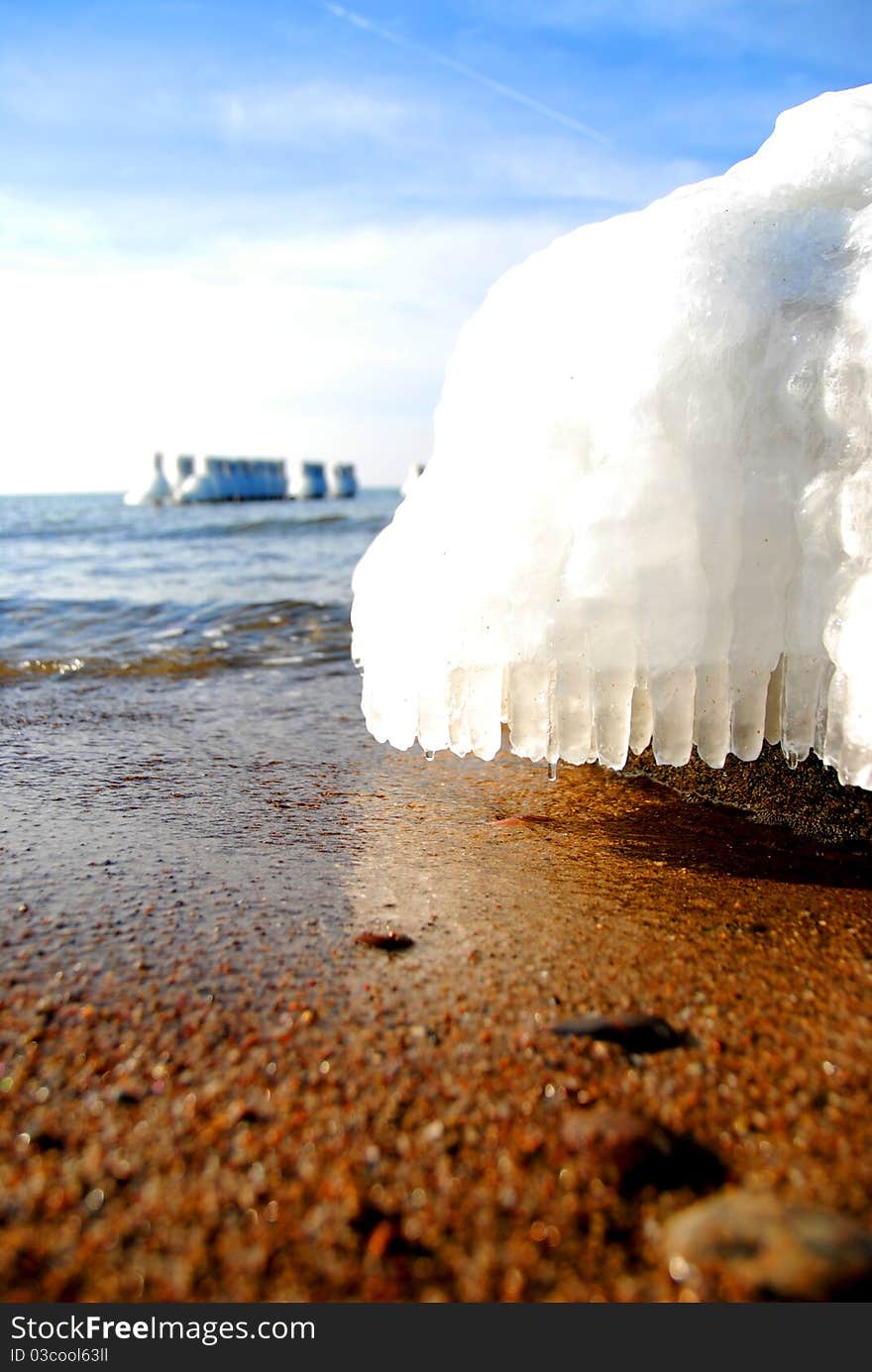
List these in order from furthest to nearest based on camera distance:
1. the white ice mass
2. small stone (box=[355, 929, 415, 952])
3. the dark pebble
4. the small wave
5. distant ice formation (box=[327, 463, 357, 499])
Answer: distant ice formation (box=[327, 463, 357, 499]), the small wave, the white ice mass, small stone (box=[355, 929, 415, 952]), the dark pebble

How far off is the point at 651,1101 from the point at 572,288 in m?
1.60

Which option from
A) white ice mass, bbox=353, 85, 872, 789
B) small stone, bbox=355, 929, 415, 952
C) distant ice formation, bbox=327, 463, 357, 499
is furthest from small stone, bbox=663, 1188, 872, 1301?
distant ice formation, bbox=327, 463, 357, 499

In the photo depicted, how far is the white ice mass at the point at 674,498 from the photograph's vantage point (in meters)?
1.74

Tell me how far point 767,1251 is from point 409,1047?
52cm

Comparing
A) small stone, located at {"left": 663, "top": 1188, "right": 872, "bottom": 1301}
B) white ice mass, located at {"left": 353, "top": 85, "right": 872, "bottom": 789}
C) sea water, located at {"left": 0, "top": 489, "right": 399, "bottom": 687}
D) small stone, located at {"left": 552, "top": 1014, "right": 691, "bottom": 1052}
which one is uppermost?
white ice mass, located at {"left": 353, "top": 85, "right": 872, "bottom": 789}

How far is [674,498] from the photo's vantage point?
174cm

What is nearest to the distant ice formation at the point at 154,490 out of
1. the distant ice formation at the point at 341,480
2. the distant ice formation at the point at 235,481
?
the distant ice formation at the point at 235,481

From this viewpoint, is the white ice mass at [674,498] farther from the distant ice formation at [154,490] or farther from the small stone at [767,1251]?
the distant ice formation at [154,490]

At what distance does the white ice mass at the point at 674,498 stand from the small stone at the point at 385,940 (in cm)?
52

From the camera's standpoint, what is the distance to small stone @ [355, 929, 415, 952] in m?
1.55

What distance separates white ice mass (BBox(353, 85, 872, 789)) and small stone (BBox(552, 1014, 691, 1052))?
0.69 meters

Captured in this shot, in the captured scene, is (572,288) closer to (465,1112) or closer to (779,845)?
(779,845)

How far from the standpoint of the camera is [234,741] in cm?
315

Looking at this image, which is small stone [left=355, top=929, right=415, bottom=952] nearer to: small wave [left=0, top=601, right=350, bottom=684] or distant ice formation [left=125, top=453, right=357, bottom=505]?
small wave [left=0, top=601, right=350, bottom=684]
